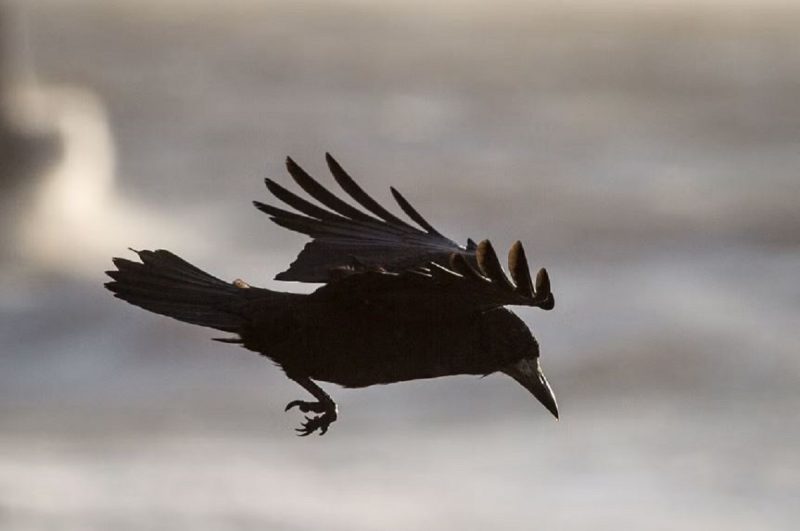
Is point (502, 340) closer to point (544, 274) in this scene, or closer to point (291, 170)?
point (544, 274)

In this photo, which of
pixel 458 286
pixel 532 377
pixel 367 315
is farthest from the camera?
pixel 532 377

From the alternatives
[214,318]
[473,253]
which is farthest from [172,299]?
[473,253]

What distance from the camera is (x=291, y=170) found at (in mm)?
13039

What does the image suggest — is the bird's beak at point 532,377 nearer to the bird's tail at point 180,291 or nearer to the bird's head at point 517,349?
the bird's head at point 517,349

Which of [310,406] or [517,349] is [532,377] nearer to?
[517,349]

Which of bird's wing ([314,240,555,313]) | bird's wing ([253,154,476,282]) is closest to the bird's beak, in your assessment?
bird's wing ([314,240,555,313])

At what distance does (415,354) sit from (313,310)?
709 mm

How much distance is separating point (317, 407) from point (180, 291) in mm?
1229

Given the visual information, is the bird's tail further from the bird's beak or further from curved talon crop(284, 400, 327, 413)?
the bird's beak

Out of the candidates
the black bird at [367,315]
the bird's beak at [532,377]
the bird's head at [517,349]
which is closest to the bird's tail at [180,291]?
the black bird at [367,315]

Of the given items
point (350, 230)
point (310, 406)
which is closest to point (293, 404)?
point (310, 406)

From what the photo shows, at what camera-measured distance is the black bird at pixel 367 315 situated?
11045mm

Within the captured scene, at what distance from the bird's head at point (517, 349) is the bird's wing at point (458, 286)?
255 mm

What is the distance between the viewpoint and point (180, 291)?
12391 mm
